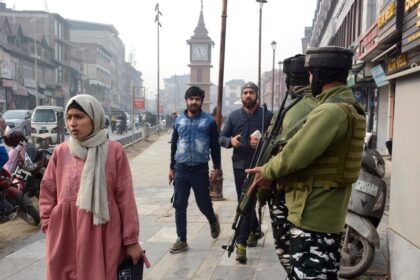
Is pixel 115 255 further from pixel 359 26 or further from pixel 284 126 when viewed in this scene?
pixel 359 26

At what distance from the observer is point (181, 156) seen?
4.87 m

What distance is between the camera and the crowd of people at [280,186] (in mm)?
2309

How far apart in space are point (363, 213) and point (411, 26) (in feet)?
20.6

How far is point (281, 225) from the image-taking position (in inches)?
109

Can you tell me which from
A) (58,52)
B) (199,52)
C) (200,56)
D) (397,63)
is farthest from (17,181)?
(199,52)

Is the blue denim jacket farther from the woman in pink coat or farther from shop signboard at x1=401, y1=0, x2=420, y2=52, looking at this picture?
shop signboard at x1=401, y1=0, x2=420, y2=52

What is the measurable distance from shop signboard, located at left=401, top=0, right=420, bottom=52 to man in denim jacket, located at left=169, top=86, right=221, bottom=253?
506cm

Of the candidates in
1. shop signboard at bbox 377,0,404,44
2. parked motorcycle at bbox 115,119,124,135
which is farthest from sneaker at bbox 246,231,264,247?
parked motorcycle at bbox 115,119,124,135

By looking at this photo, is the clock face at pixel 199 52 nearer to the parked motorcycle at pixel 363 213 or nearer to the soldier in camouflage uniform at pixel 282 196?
the parked motorcycle at pixel 363 213

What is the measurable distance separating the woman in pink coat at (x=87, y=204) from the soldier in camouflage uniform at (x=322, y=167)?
2.71 feet

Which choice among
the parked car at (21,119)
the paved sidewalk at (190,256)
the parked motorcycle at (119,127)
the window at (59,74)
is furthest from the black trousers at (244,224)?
the window at (59,74)

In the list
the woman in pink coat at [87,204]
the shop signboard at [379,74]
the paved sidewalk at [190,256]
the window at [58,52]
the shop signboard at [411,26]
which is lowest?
the paved sidewalk at [190,256]

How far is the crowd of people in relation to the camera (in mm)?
2309

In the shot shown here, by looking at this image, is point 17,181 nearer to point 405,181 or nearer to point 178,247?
point 178,247
